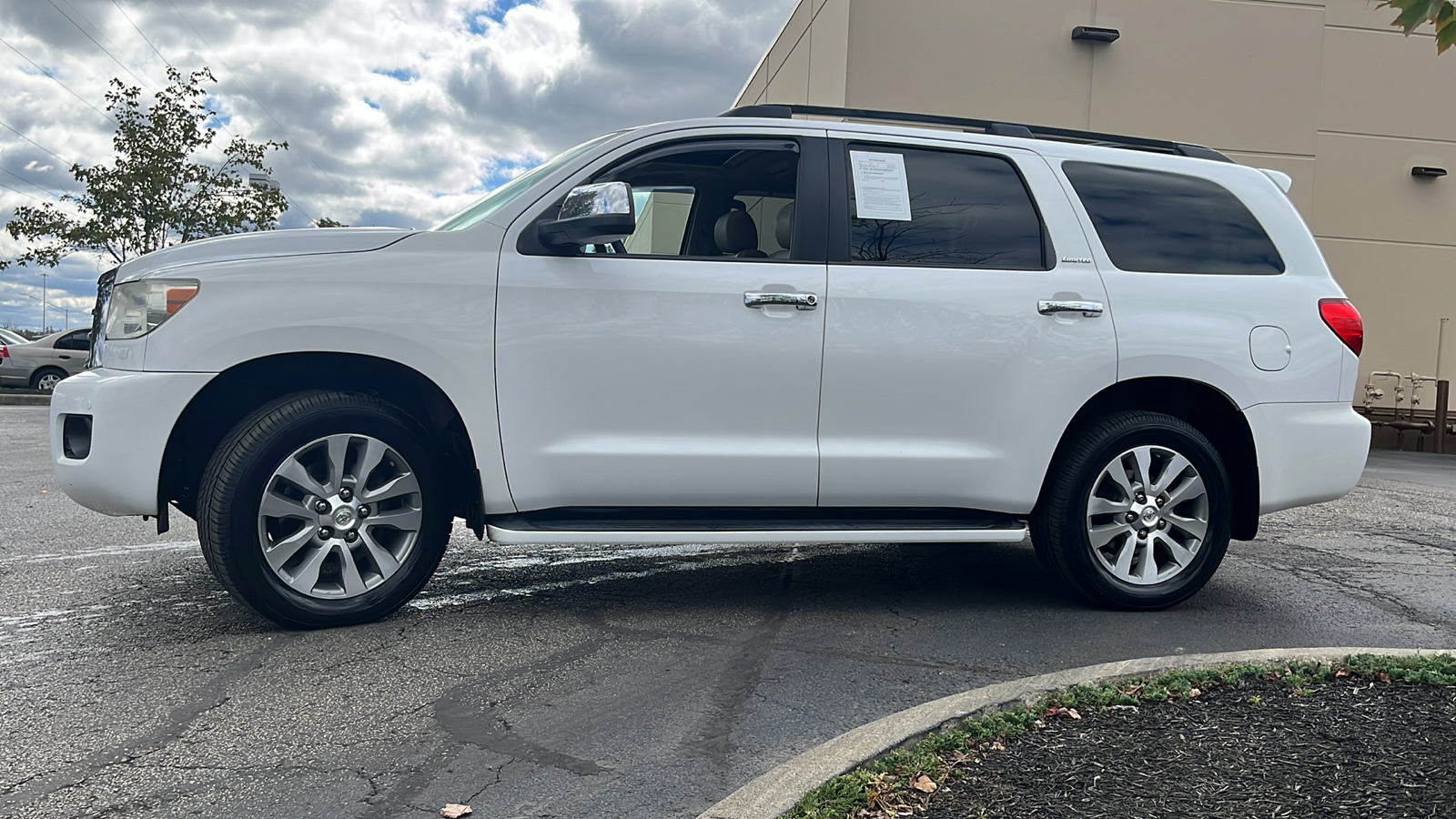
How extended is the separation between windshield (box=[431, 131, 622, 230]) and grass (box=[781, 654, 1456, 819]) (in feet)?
8.86

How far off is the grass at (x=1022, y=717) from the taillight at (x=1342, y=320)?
5.65 feet

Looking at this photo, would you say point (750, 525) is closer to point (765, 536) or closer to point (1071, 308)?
point (765, 536)

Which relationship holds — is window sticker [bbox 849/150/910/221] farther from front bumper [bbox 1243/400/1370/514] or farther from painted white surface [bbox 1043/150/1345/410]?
front bumper [bbox 1243/400/1370/514]

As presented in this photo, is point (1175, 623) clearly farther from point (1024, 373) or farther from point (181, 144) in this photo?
point (181, 144)

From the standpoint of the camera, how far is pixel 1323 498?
4.98m

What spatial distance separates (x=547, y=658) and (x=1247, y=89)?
17.7 metres

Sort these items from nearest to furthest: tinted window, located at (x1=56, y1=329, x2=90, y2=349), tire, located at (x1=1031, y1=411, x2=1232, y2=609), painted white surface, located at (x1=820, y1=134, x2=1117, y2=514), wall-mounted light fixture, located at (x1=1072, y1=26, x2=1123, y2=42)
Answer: painted white surface, located at (x1=820, y1=134, x2=1117, y2=514) → tire, located at (x1=1031, y1=411, x2=1232, y2=609) → wall-mounted light fixture, located at (x1=1072, y1=26, x2=1123, y2=42) → tinted window, located at (x1=56, y1=329, x2=90, y2=349)

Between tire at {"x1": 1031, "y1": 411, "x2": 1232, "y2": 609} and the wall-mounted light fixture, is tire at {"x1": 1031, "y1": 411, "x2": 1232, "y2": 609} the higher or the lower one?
the lower one

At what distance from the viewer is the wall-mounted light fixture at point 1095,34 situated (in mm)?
16750

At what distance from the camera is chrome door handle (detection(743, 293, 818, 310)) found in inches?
170

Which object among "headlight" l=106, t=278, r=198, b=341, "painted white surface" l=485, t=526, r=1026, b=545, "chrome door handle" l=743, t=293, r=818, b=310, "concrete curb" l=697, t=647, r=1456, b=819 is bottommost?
"concrete curb" l=697, t=647, r=1456, b=819

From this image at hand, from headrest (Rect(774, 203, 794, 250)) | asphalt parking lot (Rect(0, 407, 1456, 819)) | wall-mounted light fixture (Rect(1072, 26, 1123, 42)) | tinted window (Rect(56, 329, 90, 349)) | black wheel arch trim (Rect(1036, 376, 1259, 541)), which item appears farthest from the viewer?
tinted window (Rect(56, 329, 90, 349))

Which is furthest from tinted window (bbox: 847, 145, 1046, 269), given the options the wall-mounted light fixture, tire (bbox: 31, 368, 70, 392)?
tire (bbox: 31, 368, 70, 392)

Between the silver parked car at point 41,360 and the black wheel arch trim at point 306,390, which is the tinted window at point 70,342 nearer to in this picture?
the silver parked car at point 41,360
